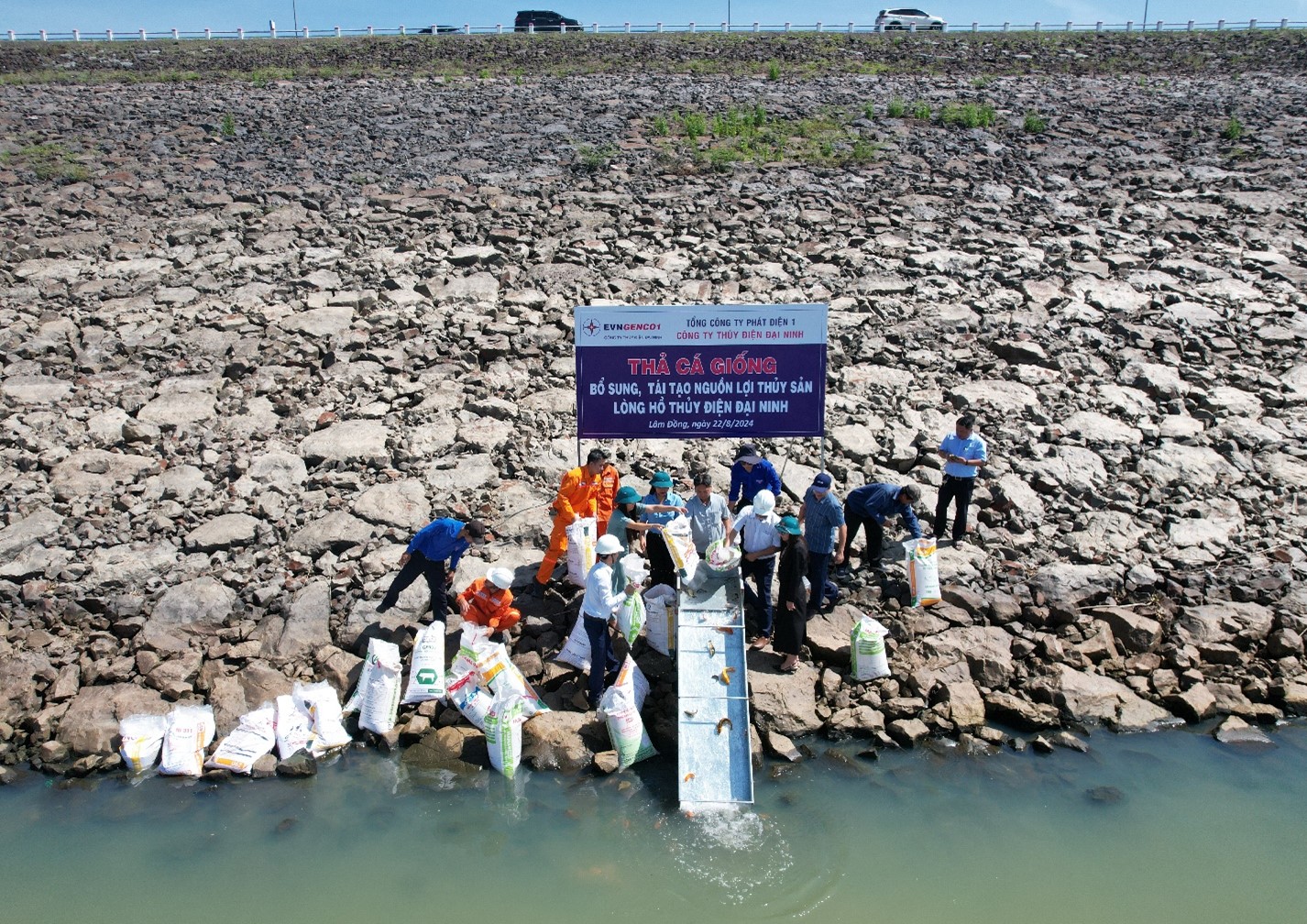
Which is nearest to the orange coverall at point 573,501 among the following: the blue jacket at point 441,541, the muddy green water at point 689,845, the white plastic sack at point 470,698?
the blue jacket at point 441,541

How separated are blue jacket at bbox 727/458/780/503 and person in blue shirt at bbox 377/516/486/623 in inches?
82.1

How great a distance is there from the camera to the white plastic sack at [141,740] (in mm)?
6668

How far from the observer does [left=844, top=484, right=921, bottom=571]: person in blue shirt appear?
25.7 feet

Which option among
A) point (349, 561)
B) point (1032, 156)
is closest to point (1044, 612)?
point (349, 561)

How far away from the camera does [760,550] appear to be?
739 centimetres

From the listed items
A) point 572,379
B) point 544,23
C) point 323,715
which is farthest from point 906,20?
point 323,715

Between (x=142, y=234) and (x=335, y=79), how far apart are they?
1006cm

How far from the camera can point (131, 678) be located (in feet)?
23.9

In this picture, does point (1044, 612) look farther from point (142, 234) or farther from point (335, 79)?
point (335, 79)

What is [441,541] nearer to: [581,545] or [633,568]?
[581,545]

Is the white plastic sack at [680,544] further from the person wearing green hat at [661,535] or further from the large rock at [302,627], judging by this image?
the large rock at [302,627]

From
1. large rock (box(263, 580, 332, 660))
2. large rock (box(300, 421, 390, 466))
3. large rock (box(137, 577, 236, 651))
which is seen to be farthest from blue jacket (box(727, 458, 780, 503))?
large rock (box(137, 577, 236, 651))

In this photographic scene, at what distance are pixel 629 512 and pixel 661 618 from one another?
34.6 inches

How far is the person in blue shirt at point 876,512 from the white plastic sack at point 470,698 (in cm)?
322
